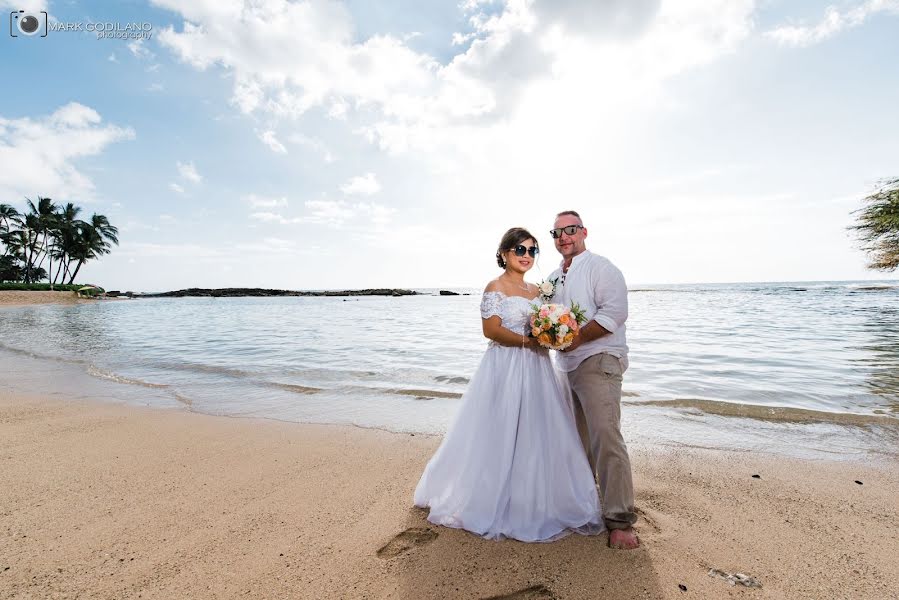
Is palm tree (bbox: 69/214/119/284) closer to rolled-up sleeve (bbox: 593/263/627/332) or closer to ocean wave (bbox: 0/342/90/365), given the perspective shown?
ocean wave (bbox: 0/342/90/365)

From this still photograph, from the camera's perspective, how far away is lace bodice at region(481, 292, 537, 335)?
3434mm

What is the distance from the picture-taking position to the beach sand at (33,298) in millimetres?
41812

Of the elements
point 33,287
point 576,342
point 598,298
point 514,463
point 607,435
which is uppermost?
point 33,287

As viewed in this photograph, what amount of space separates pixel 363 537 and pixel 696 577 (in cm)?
232

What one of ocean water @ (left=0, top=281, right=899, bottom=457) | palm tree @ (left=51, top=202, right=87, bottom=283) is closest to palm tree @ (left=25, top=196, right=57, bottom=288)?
palm tree @ (left=51, top=202, right=87, bottom=283)

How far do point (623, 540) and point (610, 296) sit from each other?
180 cm

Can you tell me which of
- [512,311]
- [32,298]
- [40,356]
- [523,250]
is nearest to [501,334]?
[512,311]

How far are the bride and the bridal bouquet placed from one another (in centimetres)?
30

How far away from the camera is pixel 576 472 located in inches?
131

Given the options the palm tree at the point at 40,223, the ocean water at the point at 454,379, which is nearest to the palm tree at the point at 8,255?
the palm tree at the point at 40,223

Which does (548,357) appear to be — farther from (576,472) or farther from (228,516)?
(228,516)

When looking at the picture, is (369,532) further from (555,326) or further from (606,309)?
(606,309)

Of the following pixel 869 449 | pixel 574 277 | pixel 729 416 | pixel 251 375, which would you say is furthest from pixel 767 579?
pixel 251 375

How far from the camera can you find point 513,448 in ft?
10.8
